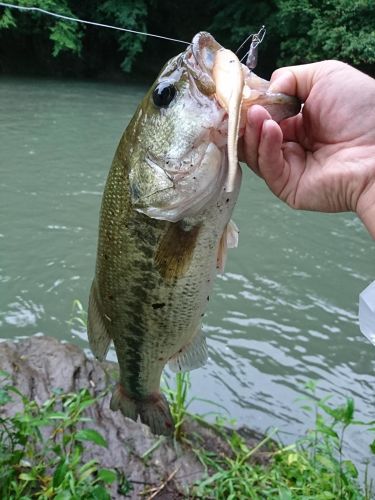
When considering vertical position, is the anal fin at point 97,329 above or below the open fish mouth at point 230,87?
below

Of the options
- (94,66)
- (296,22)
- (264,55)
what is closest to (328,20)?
(296,22)

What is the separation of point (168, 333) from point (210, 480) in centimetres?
138

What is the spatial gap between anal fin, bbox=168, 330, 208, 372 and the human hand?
64 cm

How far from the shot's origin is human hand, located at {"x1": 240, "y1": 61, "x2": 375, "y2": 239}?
1877 mm

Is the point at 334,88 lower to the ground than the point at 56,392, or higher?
higher

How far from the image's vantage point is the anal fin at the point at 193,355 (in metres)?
2.04

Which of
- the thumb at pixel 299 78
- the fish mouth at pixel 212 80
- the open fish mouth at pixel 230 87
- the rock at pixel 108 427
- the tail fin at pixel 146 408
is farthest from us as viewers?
the rock at pixel 108 427

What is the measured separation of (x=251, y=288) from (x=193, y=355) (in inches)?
156

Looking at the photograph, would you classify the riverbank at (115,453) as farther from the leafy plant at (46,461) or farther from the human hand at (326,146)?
the human hand at (326,146)

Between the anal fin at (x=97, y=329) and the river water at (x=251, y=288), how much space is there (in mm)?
2263

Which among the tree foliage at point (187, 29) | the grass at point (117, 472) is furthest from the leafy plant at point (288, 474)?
the tree foliage at point (187, 29)

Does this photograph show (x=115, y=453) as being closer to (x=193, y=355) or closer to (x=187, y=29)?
(x=193, y=355)

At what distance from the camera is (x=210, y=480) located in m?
2.92

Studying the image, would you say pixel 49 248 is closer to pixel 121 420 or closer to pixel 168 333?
pixel 121 420
